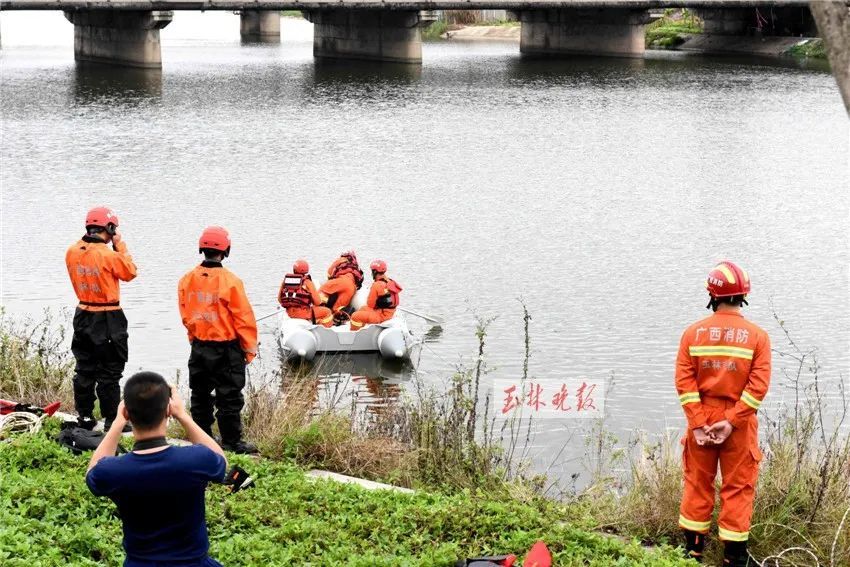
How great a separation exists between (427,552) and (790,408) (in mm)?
8052

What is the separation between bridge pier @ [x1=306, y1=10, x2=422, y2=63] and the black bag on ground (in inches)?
2123

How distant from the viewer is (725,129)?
36.6 metres

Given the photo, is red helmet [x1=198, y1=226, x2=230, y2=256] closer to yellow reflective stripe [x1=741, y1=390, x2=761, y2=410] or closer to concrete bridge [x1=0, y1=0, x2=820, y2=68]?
yellow reflective stripe [x1=741, y1=390, x2=761, y2=410]

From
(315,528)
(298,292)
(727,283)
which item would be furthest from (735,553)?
(298,292)

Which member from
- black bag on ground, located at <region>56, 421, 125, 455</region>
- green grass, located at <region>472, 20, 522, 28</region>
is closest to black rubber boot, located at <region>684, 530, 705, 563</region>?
black bag on ground, located at <region>56, 421, 125, 455</region>

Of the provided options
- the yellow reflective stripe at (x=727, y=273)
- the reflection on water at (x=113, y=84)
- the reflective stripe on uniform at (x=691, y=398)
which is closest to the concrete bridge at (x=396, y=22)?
the reflection on water at (x=113, y=84)

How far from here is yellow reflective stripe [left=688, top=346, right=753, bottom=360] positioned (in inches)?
255

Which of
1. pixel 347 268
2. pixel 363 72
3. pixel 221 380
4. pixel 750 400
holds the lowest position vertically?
pixel 347 268

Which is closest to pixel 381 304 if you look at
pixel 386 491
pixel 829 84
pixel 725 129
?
pixel 386 491

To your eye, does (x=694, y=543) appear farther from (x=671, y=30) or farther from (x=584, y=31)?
(x=671, y=30)

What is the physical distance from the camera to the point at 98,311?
873 centimetres

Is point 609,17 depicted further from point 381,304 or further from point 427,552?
point 427,552

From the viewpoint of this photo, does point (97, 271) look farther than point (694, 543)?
Yes

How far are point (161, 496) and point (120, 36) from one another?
57.8m
